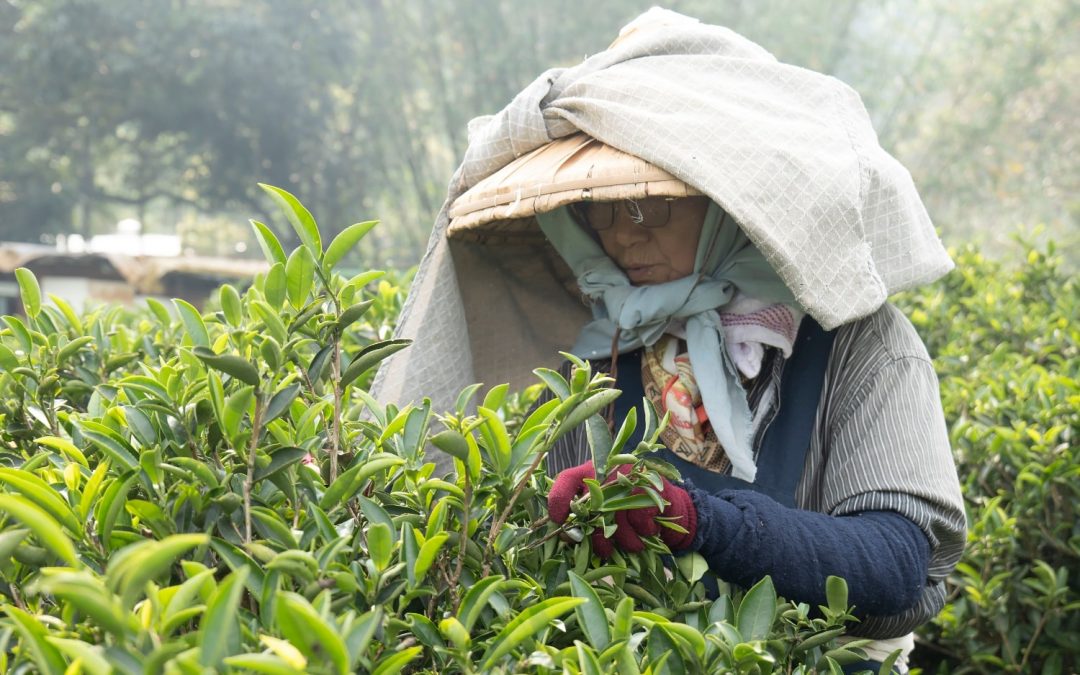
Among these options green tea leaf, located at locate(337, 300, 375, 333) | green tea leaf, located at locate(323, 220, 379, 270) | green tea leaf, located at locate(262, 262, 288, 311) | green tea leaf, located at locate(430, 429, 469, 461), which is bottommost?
green tea leaf, located at locate(430, 429, 469, 461)

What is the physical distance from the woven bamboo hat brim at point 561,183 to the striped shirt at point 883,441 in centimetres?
37

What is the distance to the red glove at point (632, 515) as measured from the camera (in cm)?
102

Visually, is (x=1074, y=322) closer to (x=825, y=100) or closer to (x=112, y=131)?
(x=825, y=100)

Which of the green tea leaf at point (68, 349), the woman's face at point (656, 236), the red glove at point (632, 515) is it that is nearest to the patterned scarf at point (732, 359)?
the woman's face at point (656, 236)

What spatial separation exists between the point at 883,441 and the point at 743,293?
1.04 ft

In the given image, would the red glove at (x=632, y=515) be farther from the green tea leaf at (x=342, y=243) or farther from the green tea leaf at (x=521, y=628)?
the green tea leaf at (x=342, y=243)

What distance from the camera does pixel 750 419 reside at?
5.02ft

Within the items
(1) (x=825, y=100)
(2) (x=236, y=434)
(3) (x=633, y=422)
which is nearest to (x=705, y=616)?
(3) (x=633, y=422)

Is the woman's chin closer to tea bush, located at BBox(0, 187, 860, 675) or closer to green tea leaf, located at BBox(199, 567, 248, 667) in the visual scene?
tea bush, located at BBox(0, 187, 860, 675)

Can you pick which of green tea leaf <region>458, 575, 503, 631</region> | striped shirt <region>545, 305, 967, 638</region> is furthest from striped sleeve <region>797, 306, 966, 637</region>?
green tea leaf <region>458, 575, 503, 631</region>

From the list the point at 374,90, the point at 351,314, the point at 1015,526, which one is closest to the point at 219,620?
the point at 351,314

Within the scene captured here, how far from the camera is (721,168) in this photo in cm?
138

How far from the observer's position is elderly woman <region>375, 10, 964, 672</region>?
134cm

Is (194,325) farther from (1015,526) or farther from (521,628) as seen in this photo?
(1015,526)
